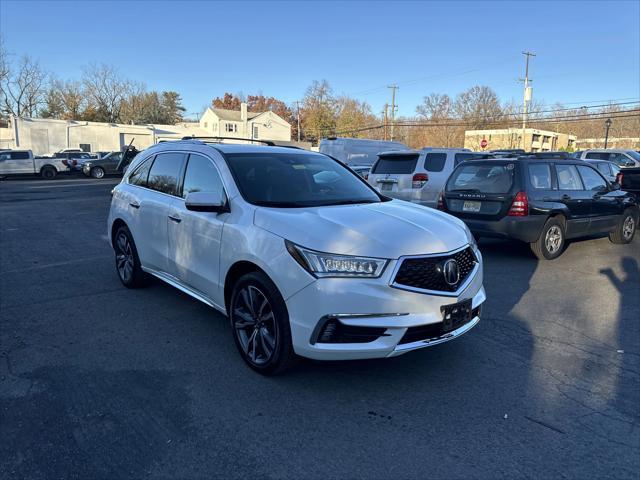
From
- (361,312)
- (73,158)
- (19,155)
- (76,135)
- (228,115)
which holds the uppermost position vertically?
(228,115)

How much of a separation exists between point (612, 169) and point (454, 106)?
6148 centimetres

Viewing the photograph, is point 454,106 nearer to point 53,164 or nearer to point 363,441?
point 53,164

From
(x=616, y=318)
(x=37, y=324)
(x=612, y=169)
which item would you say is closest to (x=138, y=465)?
(x=37, y=324)

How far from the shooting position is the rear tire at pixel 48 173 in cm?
3312

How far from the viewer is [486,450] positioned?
8.99 ft

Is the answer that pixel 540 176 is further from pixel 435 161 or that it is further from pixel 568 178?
pixel 435 161

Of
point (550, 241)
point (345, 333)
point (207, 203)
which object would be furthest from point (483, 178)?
point (345, 333)

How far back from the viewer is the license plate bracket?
10.9 feet

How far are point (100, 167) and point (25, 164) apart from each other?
4691 millimetres

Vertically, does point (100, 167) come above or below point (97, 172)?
above

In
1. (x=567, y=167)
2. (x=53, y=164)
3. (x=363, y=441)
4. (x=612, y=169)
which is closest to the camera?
(x=363, y=441)

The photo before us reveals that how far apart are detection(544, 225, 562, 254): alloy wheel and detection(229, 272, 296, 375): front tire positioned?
5767mm

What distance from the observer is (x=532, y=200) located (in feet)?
24.3

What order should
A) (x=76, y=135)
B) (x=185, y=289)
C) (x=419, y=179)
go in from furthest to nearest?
(x=76, y=135)
(x=419, y=179)
(x=185, y=289)
